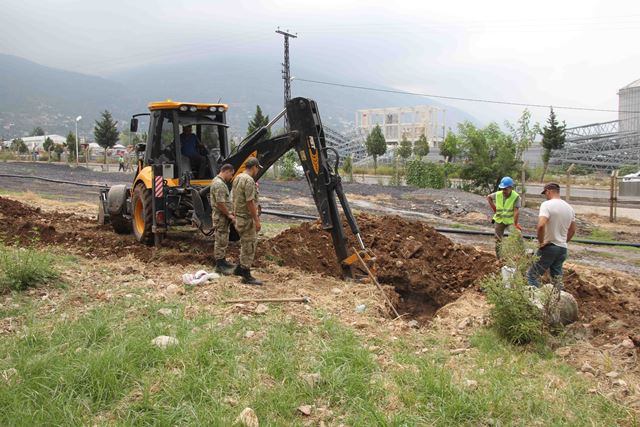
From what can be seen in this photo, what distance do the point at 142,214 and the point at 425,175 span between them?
22804 millimetres

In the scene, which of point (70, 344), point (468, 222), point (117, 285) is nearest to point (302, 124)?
point (117, 285)

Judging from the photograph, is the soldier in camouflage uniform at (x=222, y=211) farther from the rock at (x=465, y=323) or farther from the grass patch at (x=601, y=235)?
the grass patch at (x=601, y=235)

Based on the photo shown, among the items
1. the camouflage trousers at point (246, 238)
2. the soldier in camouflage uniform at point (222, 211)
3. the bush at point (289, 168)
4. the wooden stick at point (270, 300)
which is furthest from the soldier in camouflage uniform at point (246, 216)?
the bush at point (289, 168)

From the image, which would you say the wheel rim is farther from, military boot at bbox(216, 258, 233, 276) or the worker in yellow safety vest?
the worker in yellow safety vest

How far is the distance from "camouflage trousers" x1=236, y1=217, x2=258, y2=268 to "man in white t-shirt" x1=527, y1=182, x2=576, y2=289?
354cm

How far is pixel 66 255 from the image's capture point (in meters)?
8.90

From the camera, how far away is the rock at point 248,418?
393 cm

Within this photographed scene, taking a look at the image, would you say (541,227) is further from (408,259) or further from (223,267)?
(223,267)

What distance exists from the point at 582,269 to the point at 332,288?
5.11m

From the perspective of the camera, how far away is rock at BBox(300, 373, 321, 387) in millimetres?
4527

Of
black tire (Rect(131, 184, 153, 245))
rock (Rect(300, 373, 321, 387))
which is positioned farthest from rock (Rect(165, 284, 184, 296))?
black tire (Rect(131, 184, 153, 245))

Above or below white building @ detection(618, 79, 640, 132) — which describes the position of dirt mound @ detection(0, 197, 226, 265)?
below

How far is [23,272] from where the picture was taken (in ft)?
→ 21.8

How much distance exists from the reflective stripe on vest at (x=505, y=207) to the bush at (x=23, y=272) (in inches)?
259
